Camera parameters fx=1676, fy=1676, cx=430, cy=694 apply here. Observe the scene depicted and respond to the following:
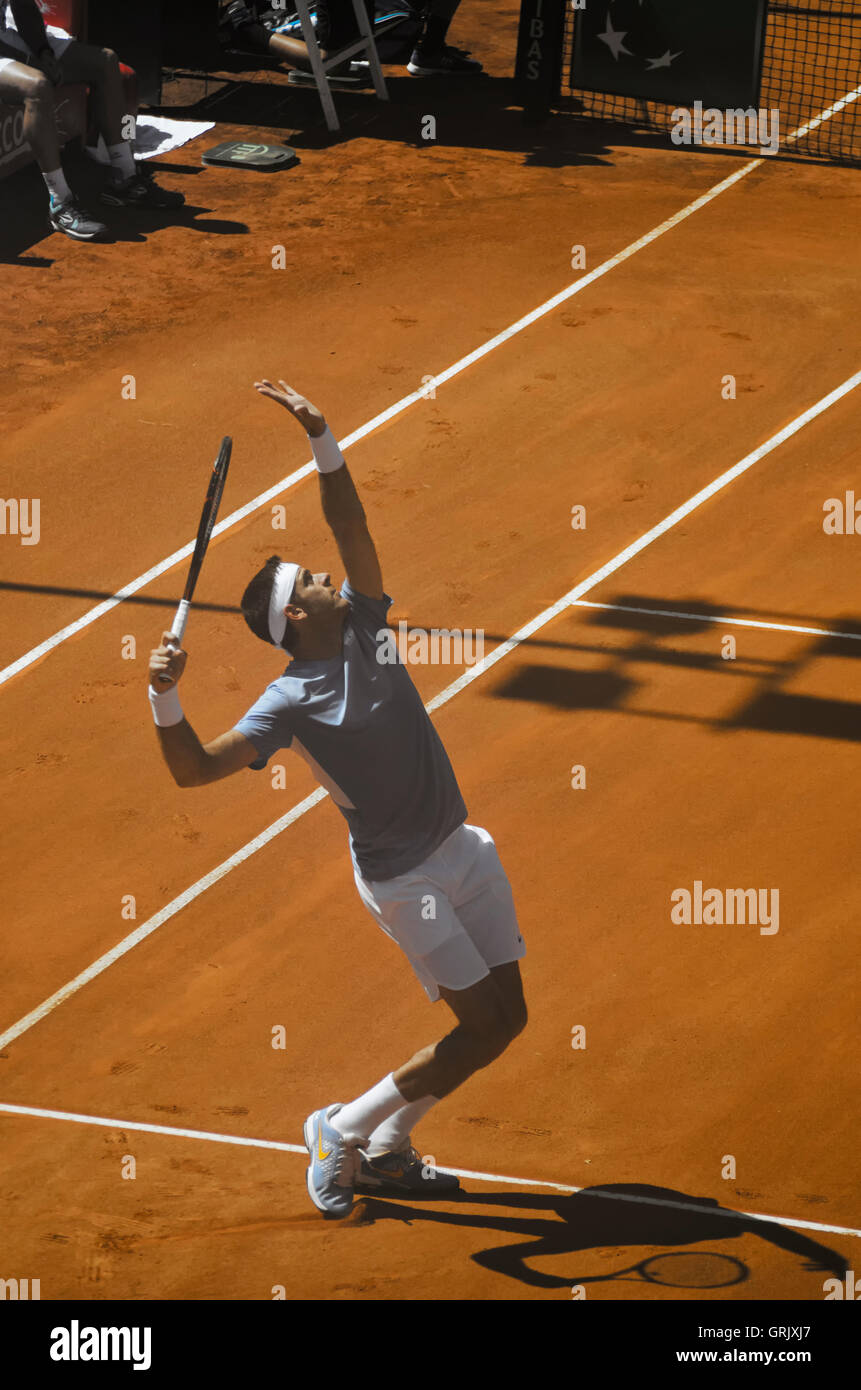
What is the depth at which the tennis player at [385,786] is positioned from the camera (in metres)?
5.91

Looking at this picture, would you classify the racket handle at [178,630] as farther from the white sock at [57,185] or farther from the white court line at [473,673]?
the white sock at [57,185]

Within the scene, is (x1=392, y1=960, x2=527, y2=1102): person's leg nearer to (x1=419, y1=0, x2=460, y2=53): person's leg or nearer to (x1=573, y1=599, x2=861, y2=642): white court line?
(x1=573, y1=599, x2=861, y2=642): white court line

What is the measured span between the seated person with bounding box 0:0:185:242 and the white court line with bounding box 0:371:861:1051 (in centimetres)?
715

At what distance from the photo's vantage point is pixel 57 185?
15.9 meters

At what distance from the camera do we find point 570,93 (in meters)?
19.6

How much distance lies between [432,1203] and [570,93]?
52.6 feet

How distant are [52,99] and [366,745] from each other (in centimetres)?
1192

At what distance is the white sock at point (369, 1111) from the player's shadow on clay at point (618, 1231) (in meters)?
0.37

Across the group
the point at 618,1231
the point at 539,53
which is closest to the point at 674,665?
the point at 618,1231

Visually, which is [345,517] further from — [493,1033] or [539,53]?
[539,53]
